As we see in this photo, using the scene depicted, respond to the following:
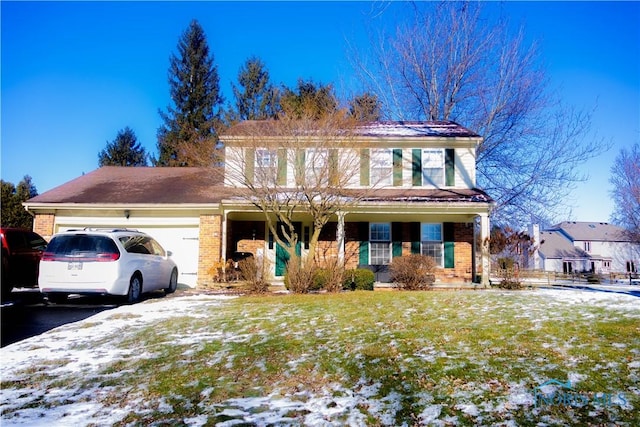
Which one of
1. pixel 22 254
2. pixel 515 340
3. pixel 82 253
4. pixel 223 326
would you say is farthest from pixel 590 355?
pixel 22 254

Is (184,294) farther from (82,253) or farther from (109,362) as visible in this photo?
(109,362)

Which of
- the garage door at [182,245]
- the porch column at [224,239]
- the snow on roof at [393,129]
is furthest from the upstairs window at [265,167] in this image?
the garage door at [182,245]

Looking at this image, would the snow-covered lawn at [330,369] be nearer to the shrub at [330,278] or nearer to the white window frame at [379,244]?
the shrub at [330,278]

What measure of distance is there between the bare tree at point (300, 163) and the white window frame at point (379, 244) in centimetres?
284

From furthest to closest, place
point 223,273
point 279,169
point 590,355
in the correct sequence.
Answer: point 223,273, point 279,169, point 590,355

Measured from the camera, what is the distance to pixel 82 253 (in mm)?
8438

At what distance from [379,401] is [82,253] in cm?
728

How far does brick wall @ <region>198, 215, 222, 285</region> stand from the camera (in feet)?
43.9

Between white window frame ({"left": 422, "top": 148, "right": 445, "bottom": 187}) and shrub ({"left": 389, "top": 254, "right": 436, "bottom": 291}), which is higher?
white window frame ({"left": 422, "top": 148, "right": 445, "bottom": 187})

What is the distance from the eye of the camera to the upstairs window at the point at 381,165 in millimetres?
14461

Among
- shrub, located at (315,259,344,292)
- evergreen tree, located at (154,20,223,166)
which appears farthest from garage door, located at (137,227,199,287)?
evergreen tree, located at (154,20,223,166)

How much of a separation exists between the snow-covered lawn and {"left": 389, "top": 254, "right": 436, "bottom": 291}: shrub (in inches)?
175

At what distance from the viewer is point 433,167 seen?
48.7 ft

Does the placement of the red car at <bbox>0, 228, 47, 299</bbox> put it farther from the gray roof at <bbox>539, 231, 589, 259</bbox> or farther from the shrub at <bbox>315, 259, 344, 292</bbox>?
the gray roof at <bbox>539, 231, 589, 259</bbox>
